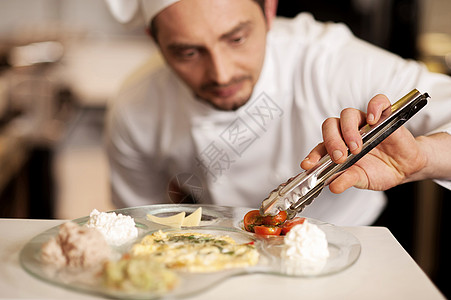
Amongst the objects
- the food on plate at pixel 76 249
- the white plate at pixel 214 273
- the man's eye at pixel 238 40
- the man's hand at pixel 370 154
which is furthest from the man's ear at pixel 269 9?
the food on plate at pixel 76 249

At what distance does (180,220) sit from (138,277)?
11.0 inches

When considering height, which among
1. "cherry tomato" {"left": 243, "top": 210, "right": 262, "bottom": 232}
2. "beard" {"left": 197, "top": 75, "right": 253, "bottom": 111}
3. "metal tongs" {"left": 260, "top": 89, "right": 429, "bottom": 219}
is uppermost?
"beard" {"left": 197, "top": 75, "right": 253, "bottom": 111}

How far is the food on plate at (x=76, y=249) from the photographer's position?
743 mm

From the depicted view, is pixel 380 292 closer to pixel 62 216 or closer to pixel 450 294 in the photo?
pixel 450 294

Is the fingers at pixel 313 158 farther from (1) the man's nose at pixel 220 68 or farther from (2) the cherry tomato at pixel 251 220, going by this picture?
(1) the man's nose at pixel 220 68

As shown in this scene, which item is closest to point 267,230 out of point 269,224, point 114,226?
point 269,224

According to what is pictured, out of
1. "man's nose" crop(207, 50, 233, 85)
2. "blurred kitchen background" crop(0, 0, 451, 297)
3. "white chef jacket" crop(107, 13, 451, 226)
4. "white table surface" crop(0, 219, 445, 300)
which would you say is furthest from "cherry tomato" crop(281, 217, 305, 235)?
"blurred kitchen background" crop(0, 0, 451, 297)

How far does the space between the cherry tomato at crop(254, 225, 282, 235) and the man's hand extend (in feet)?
0.40

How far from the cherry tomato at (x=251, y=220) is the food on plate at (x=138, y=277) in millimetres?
250

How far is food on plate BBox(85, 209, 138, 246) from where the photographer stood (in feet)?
2.81

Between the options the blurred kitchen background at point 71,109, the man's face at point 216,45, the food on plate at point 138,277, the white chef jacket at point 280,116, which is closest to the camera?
the food on plate at point 138,277

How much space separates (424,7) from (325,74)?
1.52 metres

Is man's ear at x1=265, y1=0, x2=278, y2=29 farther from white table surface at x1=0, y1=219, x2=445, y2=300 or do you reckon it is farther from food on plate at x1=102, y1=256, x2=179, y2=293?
food on plate at x1=102, y1=256, x2=179, y2=293

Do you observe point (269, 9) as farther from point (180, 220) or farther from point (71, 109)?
point (71, 109)
